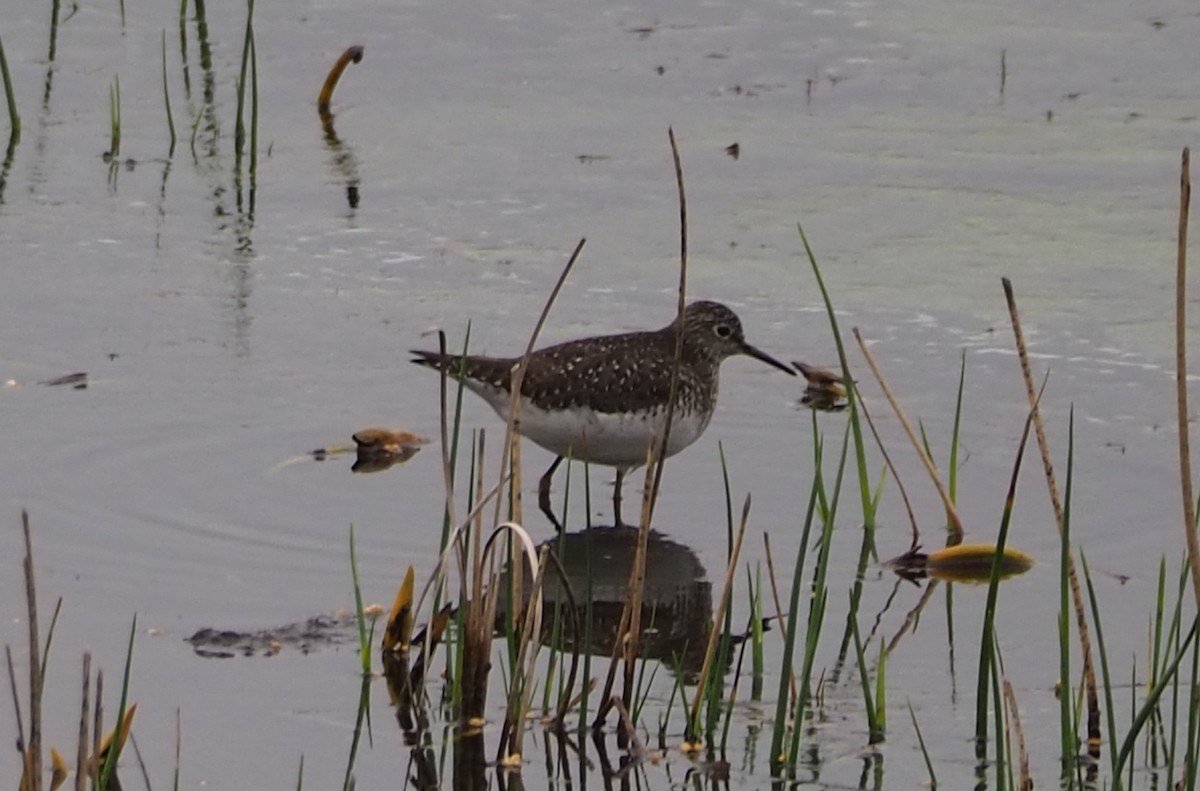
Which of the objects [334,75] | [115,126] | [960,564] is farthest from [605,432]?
[334,75]

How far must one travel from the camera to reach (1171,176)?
966 cm

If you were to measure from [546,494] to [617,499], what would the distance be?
0.73ft

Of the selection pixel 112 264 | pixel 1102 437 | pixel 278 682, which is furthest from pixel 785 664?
pixel 112 264

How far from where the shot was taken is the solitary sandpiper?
6.72m

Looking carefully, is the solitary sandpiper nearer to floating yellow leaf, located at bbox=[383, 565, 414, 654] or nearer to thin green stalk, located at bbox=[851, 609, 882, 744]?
floating yellow leaf, located at bbox=[383, 565, 414, 654]

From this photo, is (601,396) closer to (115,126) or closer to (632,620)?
(632,620)

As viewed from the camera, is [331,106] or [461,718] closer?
[461,718]

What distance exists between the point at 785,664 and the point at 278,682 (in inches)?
51.8

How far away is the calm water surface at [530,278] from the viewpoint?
5.50 metres

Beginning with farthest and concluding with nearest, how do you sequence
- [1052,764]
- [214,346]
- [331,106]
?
[331,106], [214,346], [1052,764]

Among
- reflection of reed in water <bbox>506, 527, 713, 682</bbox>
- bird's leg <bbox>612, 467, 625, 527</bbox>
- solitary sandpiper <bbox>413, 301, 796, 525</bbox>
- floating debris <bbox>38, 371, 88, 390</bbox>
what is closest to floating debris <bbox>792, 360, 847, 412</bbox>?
solitary sandpiper <bbox>413, 301, 796, 525</bbox>

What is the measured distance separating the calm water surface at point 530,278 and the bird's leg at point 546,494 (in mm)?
156

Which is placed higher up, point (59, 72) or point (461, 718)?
point (59, 72)

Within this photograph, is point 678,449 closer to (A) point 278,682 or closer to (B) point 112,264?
(A) point 278,682
